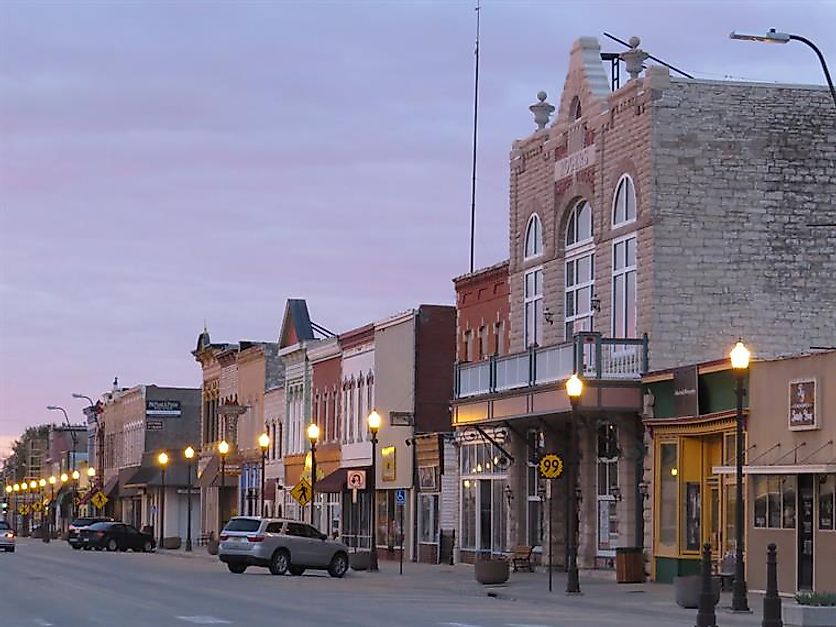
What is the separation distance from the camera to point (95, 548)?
8162cm

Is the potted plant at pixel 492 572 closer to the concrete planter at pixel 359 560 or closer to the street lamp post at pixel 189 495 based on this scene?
the concrete planter at pixel 359 560

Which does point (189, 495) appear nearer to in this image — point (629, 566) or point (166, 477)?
point (166, 477)

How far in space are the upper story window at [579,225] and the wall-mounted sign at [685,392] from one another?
7889 mm

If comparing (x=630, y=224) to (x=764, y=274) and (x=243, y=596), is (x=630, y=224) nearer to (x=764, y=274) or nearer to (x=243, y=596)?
(x=764, y=274)

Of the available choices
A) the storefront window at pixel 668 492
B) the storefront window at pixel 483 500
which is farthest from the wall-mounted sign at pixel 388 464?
the storefront window at pixel 668 492

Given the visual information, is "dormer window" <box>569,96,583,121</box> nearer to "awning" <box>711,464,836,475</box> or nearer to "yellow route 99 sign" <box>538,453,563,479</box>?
A: "yellow route 99 sign" <box>538,453,563,479</box>

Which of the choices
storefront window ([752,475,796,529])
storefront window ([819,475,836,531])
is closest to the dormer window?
storefront window ([752,475,796,529])

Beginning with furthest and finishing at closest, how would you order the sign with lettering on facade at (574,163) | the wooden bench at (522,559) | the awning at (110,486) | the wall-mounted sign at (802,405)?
the awning at (110,486)
the wooden bench at (522,559)
the sign with lettering on facade at (574,163)
the wall-mounted sign at (802,405)

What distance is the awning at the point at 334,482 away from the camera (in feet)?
215

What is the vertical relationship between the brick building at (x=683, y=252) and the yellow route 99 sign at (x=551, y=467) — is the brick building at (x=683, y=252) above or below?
above

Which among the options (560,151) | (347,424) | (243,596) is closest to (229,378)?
(347,424)

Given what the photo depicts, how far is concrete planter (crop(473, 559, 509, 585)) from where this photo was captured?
41.6 meters

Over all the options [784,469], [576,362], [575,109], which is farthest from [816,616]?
[575,109]

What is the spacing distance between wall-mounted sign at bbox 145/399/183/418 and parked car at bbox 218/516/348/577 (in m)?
59.0
